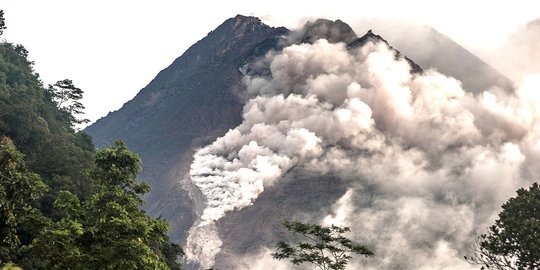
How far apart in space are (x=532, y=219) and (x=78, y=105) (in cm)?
8519

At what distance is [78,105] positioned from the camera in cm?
9369

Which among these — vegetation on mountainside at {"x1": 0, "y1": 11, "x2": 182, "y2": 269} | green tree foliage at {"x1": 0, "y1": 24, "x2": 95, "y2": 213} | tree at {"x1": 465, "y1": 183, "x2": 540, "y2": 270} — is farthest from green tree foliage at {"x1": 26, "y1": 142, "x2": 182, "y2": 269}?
green tree foliage at {"x1": 0, "y1": 24, "x2": 95, "y2": 213}

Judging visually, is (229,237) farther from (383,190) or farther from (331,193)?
(383,190)

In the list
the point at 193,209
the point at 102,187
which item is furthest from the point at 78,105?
the point at 193,209

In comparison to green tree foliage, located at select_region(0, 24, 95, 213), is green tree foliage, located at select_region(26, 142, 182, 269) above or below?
below

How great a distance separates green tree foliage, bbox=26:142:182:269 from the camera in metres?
15.4

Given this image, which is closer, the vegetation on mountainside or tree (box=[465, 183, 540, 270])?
the vegetation on mountainside

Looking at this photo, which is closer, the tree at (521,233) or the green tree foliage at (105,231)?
the green tree foliage at (105,231)

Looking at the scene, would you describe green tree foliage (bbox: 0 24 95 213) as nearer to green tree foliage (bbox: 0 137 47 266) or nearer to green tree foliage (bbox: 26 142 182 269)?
green tree foliage (bbox: 26 142 182 269)

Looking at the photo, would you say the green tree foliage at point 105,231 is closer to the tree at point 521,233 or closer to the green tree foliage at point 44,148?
the tree at point 521,233

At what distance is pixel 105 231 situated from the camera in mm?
17891

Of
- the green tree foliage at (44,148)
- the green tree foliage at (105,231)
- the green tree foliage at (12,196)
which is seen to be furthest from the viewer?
the green tree foliage at (44,148)

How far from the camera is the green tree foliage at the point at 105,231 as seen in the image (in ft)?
50.5

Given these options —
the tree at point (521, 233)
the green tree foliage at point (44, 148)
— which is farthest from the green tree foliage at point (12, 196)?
the green tree foliage at point (44, 148)
